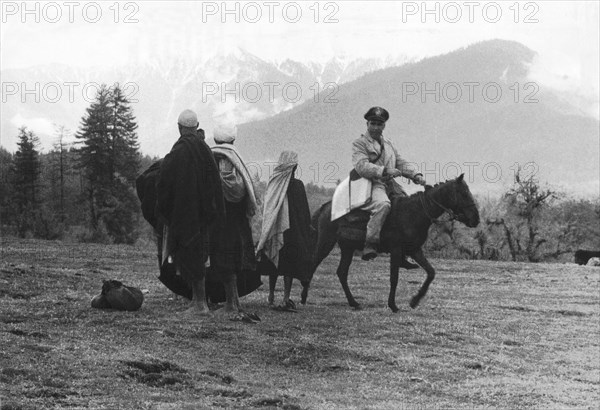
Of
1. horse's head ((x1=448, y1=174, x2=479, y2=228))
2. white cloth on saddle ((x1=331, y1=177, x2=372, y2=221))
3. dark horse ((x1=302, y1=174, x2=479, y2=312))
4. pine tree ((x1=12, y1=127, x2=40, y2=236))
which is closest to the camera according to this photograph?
horse's head ((x1=448, y1=174, x2=479, y2=228))

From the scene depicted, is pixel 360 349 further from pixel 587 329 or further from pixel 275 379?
pixel 587 329

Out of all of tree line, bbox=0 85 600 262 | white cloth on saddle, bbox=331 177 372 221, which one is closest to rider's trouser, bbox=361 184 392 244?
white cloth on saddle, bbox=331 177 372 221

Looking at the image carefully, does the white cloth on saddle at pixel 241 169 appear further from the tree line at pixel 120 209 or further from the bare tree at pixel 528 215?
the bare tree at pixel 528 215

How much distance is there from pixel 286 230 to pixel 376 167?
5.79ft

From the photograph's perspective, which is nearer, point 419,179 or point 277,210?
point 419,179

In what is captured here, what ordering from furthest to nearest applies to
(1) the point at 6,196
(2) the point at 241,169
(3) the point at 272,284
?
(1) the point at 6,196
(3) the point at 272,284
(2) the point at 241,169

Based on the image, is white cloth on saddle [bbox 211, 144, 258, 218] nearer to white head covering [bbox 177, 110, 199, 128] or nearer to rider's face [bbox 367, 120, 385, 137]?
white head covering [bbox 177, 110, 199, 128]

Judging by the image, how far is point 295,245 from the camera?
13.5m

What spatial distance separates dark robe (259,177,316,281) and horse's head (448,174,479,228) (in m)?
2.24

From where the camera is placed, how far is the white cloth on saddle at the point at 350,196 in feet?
43.6

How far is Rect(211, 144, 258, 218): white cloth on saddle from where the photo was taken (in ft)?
39.2

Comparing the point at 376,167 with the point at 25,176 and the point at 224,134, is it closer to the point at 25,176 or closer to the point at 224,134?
the point at 224,134

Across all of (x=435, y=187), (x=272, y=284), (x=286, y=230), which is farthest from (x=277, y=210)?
(x=435, y=187)

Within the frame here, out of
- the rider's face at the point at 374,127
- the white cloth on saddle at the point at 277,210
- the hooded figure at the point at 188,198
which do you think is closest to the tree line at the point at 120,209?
the white cloth on saddle at the point at 277,210
